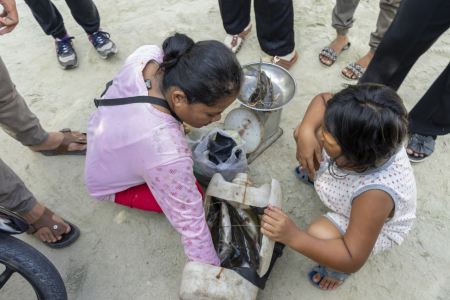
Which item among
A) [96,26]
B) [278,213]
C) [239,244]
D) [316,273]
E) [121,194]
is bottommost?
[316,273]

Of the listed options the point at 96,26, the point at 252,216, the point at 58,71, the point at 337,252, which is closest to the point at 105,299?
the point at 252,216

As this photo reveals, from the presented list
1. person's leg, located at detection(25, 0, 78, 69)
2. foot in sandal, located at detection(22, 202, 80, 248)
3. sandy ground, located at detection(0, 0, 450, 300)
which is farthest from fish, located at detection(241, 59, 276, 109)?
person's leg, located at detection(25, 0, 78, 69)

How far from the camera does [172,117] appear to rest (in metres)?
1.22

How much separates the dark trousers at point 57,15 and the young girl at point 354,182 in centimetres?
231

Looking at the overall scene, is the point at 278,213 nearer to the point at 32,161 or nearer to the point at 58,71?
the point at 32,161

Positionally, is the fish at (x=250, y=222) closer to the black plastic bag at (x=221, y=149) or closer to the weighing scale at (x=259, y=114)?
the black plastic bag at (x=221, y=149)

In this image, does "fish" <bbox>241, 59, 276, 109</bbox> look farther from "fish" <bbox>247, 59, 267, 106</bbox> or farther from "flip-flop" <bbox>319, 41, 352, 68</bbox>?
"flip-flop" <bbox>319, 41, 352, 68</bbox>

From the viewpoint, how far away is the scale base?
2100 mm

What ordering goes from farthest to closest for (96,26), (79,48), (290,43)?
(79,48) < (96,26) < (290,43)

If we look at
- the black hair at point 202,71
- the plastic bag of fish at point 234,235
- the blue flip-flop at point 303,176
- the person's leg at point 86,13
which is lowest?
the blue flip-flop at point 303,176

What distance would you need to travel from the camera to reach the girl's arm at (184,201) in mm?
1179

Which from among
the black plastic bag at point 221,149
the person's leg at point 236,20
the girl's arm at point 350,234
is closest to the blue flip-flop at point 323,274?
the girl's arm at point 350,234

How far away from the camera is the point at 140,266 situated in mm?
1676

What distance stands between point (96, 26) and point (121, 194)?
6.34ft
